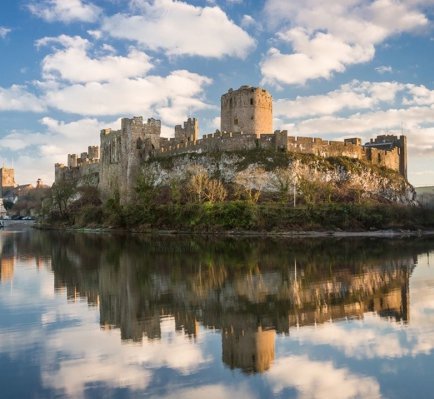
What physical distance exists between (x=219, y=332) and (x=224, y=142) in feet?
147

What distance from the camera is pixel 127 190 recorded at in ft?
190

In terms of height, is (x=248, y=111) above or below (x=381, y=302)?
above

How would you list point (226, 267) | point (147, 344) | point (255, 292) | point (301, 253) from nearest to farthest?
point (147, 344)
point (255, 292)
point (226, 267)
point (301, 253)

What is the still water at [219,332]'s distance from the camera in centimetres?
798

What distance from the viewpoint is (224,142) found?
54.8 meters

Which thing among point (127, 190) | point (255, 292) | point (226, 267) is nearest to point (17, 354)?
point (255, 292)

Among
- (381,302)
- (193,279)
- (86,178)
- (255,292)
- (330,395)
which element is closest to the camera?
(330,395)

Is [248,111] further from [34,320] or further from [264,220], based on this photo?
[34,320]

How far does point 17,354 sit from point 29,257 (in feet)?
61.0

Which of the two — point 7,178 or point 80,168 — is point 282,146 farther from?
point 7,178

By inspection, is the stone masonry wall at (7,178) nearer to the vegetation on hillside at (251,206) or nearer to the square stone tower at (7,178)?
the square stone tower at (7,178)

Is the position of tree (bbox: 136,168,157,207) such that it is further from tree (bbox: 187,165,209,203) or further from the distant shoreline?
the distant shoreline

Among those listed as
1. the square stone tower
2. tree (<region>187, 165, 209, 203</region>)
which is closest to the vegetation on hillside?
tree (<region>187, 165, 209, 203</region>)

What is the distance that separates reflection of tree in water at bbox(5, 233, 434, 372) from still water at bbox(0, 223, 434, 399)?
44 mm
